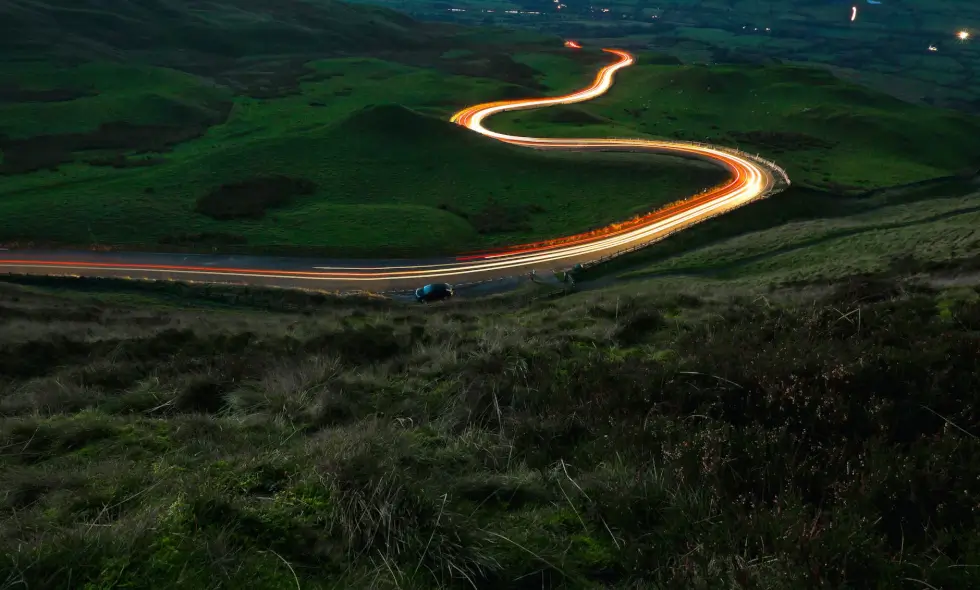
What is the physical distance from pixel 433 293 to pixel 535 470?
34.5m

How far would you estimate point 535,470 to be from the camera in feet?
20.3

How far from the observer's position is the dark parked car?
1583 inches

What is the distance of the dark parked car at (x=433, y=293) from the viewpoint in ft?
132

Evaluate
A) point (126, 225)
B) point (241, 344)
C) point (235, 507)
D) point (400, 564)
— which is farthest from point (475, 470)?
point (126, 225)

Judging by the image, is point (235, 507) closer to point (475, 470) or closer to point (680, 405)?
point (475, 470)

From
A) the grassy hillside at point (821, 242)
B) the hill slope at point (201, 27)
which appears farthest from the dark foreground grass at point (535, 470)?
the hill slope at point (201, 27)

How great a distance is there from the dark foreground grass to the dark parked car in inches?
1171

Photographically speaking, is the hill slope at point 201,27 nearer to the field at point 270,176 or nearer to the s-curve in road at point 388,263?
the field at point 270,176

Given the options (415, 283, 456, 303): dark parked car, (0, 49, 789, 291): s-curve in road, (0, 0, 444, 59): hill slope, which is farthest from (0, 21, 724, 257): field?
(0, 0, 444, 59): hill slope

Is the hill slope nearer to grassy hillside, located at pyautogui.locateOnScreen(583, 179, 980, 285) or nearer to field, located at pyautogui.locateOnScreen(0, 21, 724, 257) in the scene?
field, located at pyautogui.locateOnScreen(0, 21, 724, 257)

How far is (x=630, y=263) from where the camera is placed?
1834 inches

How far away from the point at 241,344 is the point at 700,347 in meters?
11.7

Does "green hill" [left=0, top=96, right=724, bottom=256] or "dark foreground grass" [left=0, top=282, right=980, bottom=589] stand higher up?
"dark foreground grass" [left=0, top=282, right=980, bottom=589]

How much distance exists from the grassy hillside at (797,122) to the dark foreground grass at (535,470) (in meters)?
67.0
